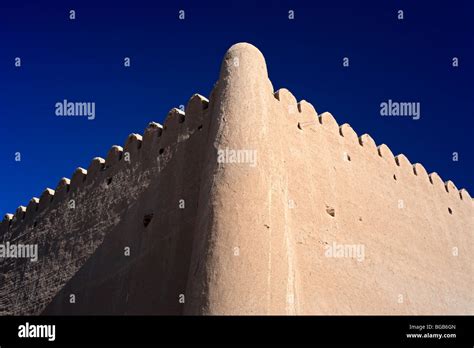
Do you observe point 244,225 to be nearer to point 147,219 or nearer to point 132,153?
point 147,219

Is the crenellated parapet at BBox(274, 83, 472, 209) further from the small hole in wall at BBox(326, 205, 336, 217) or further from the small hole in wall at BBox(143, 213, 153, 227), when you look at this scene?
the small hole in wall at BBox(143, 213, 153, 227)

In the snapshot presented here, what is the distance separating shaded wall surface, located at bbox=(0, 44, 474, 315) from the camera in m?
7.16

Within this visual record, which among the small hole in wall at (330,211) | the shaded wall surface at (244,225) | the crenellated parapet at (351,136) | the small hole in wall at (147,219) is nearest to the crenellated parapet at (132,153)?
the shaded wall surface at (244,225)

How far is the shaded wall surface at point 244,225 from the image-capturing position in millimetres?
7160

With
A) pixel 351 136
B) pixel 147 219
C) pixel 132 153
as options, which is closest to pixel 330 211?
pixel 351 136

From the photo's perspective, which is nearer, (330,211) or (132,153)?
(330,211)

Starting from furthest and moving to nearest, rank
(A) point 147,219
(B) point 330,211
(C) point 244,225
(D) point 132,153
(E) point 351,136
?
(E) point 351,136 → (D) point 132,153 → (B) point 330,211 → (A) point 147,219 → (C) point 244,225

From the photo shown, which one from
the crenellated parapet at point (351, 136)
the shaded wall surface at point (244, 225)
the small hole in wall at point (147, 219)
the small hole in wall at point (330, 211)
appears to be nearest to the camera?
the shaded wall surface at point (244, 225)

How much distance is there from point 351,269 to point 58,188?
19.2 feet

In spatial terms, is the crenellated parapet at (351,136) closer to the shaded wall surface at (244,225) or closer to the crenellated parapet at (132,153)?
the shaded wall surface at (244,225)

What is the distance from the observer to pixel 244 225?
711 centimetres

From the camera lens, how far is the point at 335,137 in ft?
34.8
